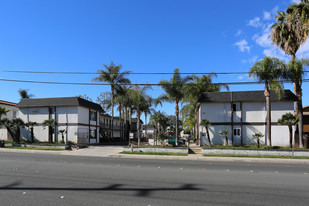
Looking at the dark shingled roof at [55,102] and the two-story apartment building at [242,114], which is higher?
the dark shingled roof at [55,102]

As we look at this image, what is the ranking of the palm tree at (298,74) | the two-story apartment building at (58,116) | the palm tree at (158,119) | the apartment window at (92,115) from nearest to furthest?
the palm tree at (298,74) < the two-story apartment building at (58,116) < the apartment window at (92,115) < the palm tree at (158,119)

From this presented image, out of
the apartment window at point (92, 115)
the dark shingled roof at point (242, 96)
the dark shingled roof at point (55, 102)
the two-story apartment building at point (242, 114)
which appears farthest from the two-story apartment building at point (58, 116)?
the dark shingled roof at point (242, 96)

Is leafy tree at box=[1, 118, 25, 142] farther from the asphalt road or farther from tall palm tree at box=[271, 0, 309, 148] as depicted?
tall palm tree at box=[271, 0, 309, 148]

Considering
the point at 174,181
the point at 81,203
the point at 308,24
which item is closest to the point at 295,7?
the point at 308,24

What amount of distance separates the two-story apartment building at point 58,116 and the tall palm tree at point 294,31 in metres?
26.1

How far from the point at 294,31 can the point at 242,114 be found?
33.1ft

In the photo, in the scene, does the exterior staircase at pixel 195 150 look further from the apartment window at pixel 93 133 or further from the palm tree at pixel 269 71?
the apartment window at pixel 93 133

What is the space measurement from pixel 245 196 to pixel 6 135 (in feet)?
133

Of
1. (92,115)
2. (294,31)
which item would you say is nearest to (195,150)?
(294,31)

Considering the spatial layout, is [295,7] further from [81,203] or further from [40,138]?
[40,138]

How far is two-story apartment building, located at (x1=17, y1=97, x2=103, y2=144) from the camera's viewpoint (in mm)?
32625

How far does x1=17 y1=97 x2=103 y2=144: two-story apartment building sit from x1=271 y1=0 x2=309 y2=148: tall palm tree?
85.6 feet

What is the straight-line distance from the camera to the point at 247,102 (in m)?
27.2

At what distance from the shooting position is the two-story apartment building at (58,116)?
32625mm
